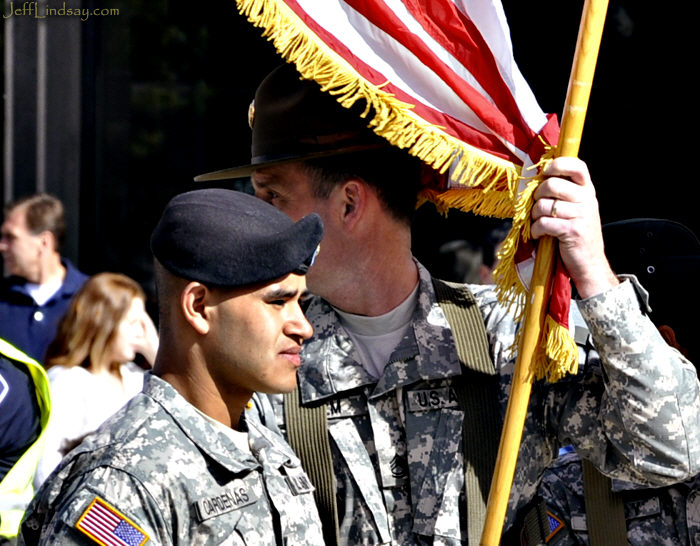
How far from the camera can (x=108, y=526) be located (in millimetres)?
1883

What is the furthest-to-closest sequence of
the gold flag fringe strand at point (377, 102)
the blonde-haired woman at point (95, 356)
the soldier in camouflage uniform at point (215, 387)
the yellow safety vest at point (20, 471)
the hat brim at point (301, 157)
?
the blonde-haired woman at point (95, 356)
the yellow safety vest at point (20, 471)
the hat brim at point (301, 157)
the gold flag fringe strand at point (377, 102)
the soldier in camouflage uniform at point (215, 387)

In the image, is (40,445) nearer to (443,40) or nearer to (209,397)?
(209,397)

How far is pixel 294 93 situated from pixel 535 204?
0.68 m

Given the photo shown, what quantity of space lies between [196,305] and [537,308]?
754mm

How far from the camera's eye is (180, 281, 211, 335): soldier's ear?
215cm

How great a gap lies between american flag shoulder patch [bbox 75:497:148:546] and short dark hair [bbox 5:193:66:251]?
4327 millimetres

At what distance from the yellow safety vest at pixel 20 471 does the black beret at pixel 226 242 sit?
1202 mm

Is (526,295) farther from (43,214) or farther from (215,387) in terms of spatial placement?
(43,214)

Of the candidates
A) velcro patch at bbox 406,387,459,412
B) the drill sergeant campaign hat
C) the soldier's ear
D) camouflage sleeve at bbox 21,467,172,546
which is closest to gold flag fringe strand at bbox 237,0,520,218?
the drill sergeant campaign hat

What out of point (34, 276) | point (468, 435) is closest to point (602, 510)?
point (468, 435)

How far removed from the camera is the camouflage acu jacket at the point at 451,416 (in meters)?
2.30

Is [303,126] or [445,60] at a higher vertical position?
[445,60]

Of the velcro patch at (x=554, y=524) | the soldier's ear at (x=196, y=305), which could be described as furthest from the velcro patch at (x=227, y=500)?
the velcro patch at (x=554, y=524)

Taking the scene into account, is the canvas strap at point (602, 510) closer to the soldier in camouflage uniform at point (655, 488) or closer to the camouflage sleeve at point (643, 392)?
the soldier in camouflage uniform at point (655, 488)
